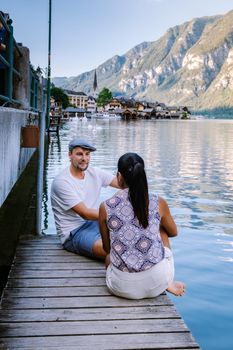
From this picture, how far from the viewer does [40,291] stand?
5016 millimetres

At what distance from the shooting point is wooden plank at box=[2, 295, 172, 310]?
15.2 ft

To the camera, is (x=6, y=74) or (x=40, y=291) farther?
(x=6, y=74)

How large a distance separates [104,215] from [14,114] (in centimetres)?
399

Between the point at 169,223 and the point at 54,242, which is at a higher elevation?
the point at 169,223

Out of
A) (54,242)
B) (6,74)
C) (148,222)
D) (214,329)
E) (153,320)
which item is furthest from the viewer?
(6,74)

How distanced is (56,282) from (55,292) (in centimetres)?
31

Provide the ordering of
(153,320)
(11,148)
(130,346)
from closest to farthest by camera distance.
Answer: (130,346) → (153,320) → (11,148)

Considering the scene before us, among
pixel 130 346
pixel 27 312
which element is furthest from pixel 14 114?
pixel 130 346

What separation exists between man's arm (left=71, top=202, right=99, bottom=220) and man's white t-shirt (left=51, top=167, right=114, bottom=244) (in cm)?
5

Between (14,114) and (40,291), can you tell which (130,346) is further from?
(14,114)

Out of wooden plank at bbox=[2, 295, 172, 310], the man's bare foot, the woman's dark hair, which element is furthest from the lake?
the woman's dark hair

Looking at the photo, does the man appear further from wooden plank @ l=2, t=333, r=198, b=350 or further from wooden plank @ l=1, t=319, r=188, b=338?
wooden plank @ l=2, t=333, r=198, b=350

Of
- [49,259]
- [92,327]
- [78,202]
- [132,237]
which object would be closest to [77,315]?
[92,327]

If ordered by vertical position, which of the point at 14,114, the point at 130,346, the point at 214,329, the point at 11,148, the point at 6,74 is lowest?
the point at 214,329
